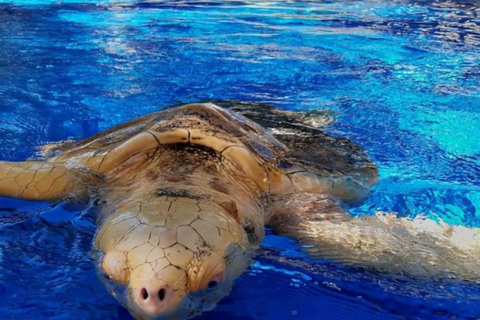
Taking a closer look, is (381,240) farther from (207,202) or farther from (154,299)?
(154,299)

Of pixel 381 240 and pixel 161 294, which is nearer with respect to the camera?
pixel 161 294

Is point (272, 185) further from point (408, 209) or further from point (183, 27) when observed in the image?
point (183, 27)

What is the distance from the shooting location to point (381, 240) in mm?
3000

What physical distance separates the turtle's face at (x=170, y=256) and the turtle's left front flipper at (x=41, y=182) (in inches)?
36.8

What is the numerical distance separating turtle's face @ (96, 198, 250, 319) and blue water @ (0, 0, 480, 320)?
146mm

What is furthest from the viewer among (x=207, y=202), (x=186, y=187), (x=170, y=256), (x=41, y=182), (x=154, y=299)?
(x=41, y=182)

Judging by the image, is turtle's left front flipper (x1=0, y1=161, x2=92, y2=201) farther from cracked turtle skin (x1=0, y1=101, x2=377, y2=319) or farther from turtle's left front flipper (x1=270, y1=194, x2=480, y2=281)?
turtle's left front flipper (x1=270, y1=194, x2=480, y2=281)

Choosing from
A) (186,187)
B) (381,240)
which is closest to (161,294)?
(186,187)

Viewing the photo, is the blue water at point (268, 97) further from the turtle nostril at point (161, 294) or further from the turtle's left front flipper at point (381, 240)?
the turtle nostril at point (161, 294)

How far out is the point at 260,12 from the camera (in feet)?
44.9

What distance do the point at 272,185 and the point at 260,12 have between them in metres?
10.9

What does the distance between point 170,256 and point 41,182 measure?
158 centimetres

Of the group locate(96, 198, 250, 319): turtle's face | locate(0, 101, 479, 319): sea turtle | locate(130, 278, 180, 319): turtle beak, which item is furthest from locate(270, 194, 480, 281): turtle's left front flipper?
locate(130, 278, 180, 319): turtle beak

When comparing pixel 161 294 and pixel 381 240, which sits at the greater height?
pixel 161 294
